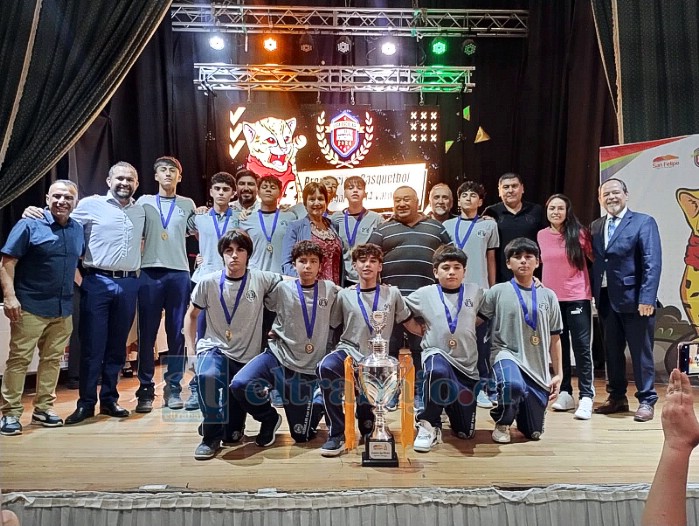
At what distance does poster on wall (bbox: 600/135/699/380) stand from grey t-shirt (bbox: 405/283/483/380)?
5.03 feet

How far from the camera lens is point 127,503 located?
2535mm

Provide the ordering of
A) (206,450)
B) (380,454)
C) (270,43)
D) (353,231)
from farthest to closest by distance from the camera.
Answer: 1. (270,43)
2. (353,231)
3. (206,450)
4. (380,454)

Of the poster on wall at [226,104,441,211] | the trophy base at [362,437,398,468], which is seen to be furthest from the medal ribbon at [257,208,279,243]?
the poster on wall at [226,104,441,211]

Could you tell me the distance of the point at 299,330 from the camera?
3369 millimetres

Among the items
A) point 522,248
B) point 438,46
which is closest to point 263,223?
point 522,248

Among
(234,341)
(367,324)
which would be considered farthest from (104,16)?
(367,324)

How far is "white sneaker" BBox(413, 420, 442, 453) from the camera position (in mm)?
3123

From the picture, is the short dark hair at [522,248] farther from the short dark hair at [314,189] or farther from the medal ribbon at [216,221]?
the medal ribbon at [216,221]

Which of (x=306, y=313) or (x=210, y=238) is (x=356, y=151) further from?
(x=306, y=313)

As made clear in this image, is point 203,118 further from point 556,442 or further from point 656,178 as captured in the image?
point 556,442

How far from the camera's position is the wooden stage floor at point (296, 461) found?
107 inches

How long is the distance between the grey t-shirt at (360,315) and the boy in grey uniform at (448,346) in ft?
0.36

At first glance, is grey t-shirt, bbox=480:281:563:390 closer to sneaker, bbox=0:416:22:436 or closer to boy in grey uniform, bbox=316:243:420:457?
boy in grey uniform, bbox=316:243:420:457

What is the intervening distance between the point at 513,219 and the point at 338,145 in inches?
121
